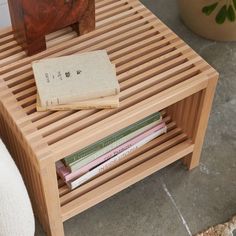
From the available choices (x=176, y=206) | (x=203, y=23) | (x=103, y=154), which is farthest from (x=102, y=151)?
(x=203, y=23)

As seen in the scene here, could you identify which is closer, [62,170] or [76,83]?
[76,83]

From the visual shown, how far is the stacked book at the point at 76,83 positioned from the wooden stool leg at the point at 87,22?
4.8 inches

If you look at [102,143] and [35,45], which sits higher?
[35,45]

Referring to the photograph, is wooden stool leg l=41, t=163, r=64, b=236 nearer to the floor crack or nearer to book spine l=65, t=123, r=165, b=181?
book spine l=65, t=123, r=165, b=181

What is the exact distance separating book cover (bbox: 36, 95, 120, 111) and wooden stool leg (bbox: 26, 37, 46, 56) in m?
0.17

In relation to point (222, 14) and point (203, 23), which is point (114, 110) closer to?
point (222, 14)

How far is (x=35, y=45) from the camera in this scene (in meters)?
1.20

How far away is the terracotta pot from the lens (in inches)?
68.6

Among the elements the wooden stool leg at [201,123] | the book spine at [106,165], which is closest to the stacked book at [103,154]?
the book spine at [106,165]

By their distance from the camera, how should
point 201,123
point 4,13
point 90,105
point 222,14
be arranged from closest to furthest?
point 90,105, point 201,123, point 222,14, point 4,13

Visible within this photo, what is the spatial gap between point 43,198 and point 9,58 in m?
0.35

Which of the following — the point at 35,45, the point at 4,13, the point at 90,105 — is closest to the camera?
the point at 90,105

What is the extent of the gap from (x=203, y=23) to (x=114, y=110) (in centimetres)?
83

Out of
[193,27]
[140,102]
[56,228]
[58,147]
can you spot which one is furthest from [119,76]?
[193,27]
